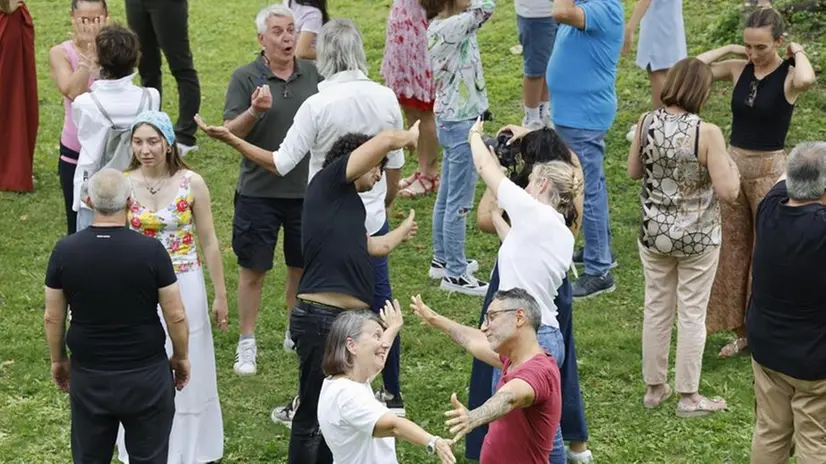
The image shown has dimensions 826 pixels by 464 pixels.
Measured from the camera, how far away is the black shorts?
22.9 feet

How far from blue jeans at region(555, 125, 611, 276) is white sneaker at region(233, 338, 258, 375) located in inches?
93.4

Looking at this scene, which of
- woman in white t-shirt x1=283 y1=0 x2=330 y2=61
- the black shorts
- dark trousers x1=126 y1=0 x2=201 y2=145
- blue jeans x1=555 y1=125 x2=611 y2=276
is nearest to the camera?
the black shorts

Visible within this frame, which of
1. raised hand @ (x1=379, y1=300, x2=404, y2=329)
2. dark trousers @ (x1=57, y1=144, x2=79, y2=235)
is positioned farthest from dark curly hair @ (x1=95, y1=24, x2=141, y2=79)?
raised hand @ (x1=379, y1=300, x2=404, y2=329)

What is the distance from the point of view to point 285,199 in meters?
6.97

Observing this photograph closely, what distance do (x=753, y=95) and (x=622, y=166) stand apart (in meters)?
3.28

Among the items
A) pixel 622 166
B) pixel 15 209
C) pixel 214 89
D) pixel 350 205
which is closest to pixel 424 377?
pixel 350 205

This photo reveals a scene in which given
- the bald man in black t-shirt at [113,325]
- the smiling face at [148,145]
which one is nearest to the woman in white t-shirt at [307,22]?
the smiling face at [148,145]

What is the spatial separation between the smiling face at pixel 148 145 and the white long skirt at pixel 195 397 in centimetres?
60

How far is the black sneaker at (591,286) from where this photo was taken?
8.04 metres

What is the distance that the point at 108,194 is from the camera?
16.2 ft

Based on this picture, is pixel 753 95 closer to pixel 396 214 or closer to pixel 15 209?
pixel 396 214

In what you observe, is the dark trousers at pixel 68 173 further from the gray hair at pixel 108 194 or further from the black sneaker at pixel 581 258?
the black sneaker at pixel 581 258

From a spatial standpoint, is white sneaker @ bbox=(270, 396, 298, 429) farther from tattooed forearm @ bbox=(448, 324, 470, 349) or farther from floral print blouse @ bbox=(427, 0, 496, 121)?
floral print blouse @ bbox=(427, 0, 496, 121)

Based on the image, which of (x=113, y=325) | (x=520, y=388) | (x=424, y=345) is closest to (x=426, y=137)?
(x=424, y=345)
